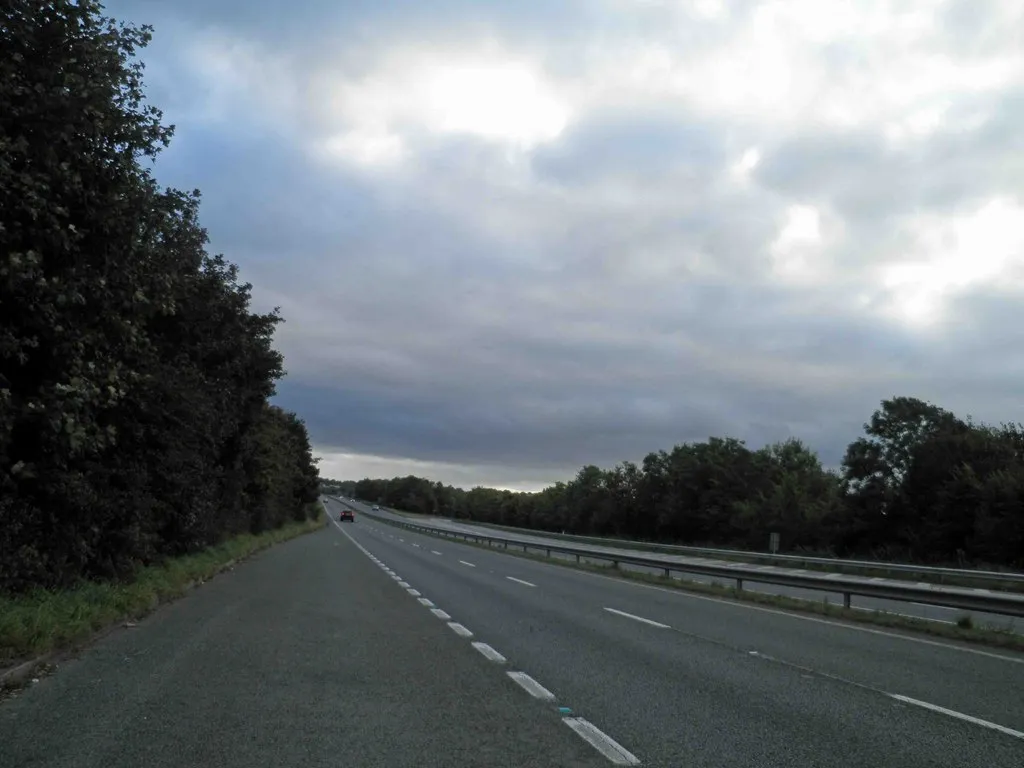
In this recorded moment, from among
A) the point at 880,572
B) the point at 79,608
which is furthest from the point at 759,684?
the point at 880,572

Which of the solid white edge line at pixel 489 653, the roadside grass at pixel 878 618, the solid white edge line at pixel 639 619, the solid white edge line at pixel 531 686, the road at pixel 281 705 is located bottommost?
the road at pixel 281 705

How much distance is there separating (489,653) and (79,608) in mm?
5729

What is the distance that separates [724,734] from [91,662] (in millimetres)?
6980

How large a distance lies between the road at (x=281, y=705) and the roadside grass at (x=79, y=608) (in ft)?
1.42

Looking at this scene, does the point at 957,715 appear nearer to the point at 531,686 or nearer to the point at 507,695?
the point at 531,686

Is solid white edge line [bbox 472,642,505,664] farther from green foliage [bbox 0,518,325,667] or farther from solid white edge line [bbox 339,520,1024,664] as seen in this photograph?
solid white edge line [bbox 339,520,1024,664]

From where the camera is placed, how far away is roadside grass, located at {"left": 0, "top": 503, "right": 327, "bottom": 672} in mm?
9375

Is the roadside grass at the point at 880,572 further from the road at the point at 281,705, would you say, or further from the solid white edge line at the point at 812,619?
the road at the point at 281,705

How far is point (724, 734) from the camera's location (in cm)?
694

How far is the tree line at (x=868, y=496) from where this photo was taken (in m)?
45.1

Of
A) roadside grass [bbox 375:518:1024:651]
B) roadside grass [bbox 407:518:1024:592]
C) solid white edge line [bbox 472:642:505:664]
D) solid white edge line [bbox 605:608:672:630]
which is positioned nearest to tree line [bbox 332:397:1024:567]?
roadside grass [bbox 407:518:1024:592]

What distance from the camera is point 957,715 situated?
7945 millimetres

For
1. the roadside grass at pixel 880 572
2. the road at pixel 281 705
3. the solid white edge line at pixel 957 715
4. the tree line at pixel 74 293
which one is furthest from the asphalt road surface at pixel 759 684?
the roadside grass at pixel 880 572

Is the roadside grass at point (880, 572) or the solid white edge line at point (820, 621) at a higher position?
the roadside grass at point (880, 572)
